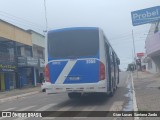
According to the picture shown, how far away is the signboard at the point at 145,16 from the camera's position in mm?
35844

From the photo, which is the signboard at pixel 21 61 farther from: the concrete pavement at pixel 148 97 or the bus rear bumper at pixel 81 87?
the bus rear bumper at pixel 81 87

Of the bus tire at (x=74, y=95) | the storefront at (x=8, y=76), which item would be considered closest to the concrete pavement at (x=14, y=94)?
the storefront at (x=8, y=76)

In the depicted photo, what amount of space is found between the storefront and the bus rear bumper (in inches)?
1106

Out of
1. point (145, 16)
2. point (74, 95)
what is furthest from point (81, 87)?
point (145, 16)

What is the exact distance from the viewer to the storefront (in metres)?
46.3

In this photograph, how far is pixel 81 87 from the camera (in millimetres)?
17406

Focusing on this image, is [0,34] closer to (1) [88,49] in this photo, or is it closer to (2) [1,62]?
(2) [1,62]

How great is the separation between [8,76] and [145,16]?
67.5 ft

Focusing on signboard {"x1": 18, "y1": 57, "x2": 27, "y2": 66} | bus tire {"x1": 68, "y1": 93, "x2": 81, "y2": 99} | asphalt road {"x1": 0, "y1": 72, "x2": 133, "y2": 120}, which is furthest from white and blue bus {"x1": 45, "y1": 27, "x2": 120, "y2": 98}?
signboard {"x1": 18, "y1": 57, "x2": 27, "y2": 66}

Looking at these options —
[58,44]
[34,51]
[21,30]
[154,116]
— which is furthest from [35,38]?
[154,116]

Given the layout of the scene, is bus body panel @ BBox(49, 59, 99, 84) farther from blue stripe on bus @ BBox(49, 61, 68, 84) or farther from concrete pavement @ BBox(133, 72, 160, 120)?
concrete pavement @ BBox(133, 72, 160, 120)

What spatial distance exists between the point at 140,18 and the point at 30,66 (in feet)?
73.3

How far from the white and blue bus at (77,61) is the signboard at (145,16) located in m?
19.0

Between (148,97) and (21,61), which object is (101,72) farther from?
(21,61)
